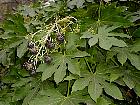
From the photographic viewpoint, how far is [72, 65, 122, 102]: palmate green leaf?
49.9 inches

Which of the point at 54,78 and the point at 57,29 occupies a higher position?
the point at 57,29

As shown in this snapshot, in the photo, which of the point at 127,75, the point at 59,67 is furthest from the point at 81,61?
the point at 127,75

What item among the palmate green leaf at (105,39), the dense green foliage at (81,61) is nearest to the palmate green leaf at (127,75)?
the dense green foliage at (81,61)

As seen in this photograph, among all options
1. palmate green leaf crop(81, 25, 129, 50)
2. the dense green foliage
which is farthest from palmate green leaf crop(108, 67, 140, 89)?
palmate green leaf crop(81, 25, 129, 50)

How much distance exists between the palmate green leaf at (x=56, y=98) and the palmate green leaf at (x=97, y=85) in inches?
1.6

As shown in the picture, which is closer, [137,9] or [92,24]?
[92,24]

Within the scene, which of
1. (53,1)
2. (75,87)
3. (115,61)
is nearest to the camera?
(75,87)

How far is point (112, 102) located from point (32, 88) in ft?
1.14

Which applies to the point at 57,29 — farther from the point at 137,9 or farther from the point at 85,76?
the point at 137,9

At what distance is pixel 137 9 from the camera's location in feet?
5.42

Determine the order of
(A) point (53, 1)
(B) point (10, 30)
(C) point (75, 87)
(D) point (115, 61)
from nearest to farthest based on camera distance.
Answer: (C) point (75, 87) < (D) point (115, 61) < (B) point (10, 30) < (A) point (53, 1)

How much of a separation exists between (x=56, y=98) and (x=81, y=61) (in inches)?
7.1

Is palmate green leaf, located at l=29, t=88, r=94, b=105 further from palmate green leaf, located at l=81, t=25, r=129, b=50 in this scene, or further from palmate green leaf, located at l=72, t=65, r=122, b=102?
palmate green leaf, located at l=81, t=25, r=129, b=50

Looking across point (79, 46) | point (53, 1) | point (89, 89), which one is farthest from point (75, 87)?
point (53, 1)
